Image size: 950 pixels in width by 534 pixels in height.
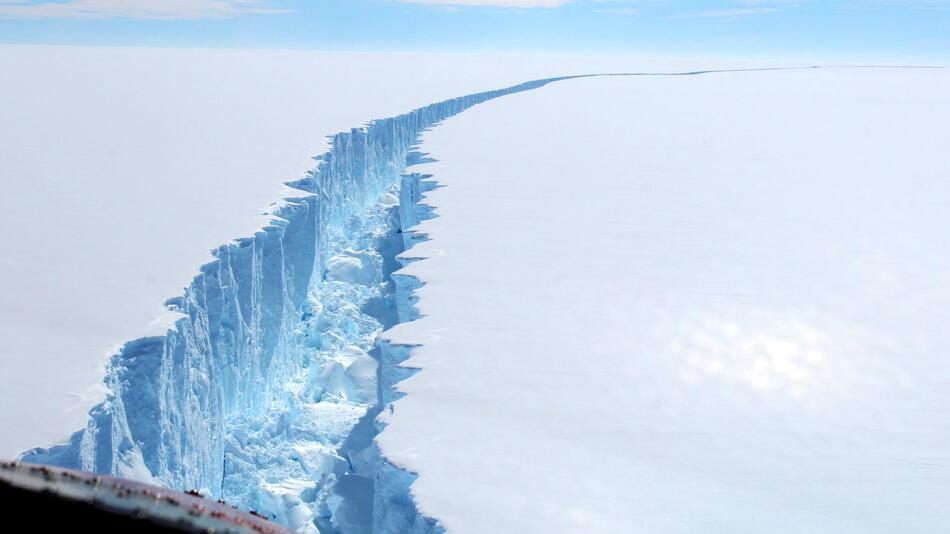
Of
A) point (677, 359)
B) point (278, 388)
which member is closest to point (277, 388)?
point (278, 388)

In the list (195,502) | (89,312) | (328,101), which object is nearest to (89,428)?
(89,312)

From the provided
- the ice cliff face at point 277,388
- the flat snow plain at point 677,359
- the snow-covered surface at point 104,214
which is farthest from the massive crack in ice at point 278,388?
the flat snow plain at point 677,359

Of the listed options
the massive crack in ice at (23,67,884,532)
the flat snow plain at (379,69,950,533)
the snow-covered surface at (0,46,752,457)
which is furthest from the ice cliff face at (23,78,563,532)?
the flat snow plain at (379,69,950,533)

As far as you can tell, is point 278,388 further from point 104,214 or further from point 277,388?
point 104,214

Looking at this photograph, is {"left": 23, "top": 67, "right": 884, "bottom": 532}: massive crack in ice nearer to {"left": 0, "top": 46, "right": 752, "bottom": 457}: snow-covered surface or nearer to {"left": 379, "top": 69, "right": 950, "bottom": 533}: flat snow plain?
{"left": 0, "top": 46, "right": 752, "bottom": 457}: snow-covered surface

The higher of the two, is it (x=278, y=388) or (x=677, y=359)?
(x=677, y=359)
